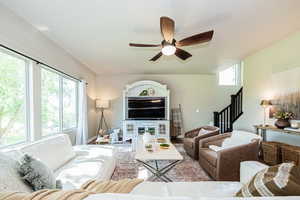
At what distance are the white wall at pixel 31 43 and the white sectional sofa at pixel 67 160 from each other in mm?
1496

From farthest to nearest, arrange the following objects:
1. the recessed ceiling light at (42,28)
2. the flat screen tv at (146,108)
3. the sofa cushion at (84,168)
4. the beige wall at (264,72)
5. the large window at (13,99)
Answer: the flat screen tv at (146,108) → the beige wall at (264,72) → the recessed ceiling light at (42,28) → the large window at (13,99) → the sofa cushion at (84,168)

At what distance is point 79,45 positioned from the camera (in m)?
3.62

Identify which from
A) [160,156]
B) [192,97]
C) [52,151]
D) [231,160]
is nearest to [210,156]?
[231,160]

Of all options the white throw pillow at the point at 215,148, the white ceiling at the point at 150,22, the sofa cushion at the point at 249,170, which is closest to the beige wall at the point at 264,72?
the white ceiling at the point at 150,22

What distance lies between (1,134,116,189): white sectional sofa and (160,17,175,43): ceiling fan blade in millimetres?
2017

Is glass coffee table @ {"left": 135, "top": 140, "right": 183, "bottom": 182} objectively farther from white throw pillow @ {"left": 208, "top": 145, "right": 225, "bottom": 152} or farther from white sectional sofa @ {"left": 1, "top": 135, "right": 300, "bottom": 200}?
white throw pillow @ {"left": 208, "top": 145, "right": 225, "bottom": 152}

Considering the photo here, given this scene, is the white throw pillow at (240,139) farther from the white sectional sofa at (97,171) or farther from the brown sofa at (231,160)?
the white sectional sofa at (97,171)

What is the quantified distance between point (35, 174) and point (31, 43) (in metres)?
2.41

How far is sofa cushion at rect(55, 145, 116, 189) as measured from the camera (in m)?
1.80

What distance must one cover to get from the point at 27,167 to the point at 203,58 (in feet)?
14.6

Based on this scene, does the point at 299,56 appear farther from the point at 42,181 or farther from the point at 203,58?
the point at 42,181

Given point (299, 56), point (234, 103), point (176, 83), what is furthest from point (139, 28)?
point (234, 103)

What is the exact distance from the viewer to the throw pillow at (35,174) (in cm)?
128

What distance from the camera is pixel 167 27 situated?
2172mm
